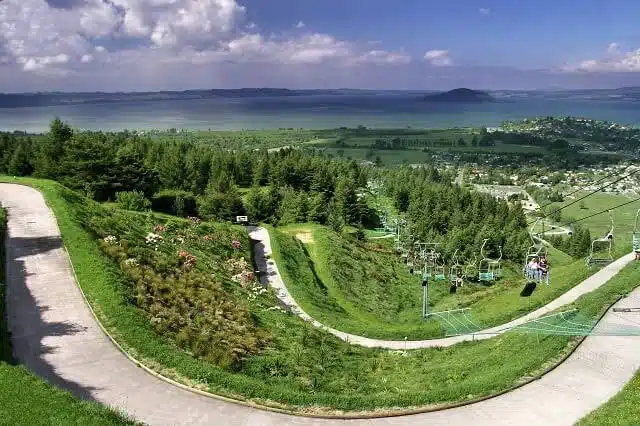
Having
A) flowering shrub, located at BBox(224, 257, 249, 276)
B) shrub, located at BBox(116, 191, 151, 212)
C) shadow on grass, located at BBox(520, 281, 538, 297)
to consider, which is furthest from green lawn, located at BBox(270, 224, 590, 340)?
shrub, located at BBox(116, 191, 151, 212)

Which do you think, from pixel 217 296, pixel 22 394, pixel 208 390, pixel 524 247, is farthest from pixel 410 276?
pixel 22 394

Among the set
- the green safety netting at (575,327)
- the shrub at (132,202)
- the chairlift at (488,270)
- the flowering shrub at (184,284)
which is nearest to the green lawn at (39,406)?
the flowering shrub at (184,284)

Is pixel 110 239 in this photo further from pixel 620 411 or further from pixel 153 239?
pixel 620 411

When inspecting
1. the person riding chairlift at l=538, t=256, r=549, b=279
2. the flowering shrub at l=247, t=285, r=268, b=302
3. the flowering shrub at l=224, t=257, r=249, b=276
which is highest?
the person riding chairlift at l=538, t=256, r=549, b=279

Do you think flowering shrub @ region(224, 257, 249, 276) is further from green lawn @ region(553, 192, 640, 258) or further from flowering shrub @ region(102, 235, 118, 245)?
green lawn @ region(553, 192, 640, 258)

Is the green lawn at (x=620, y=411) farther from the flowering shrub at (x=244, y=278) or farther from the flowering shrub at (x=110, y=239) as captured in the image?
the flowering shrub at (x=110, y=239)

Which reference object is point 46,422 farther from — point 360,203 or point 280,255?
point 360,203

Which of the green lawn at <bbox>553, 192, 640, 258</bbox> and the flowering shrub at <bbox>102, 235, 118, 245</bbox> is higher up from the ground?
the flowering shrub at <bbox>102, 235, 118, 245</bbox>
